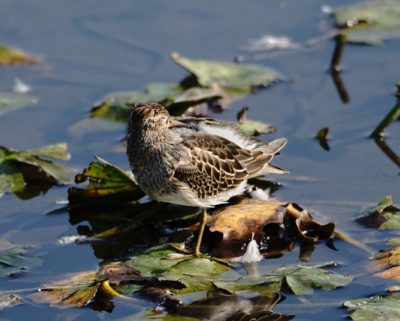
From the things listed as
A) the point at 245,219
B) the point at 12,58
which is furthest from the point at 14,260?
the point at 12,58

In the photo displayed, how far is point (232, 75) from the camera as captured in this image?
428 inches

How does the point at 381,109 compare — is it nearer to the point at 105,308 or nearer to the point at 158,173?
the point at 158,173

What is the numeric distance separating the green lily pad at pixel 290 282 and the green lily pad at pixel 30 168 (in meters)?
2.37

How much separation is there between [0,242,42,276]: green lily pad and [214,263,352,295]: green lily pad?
1.46m

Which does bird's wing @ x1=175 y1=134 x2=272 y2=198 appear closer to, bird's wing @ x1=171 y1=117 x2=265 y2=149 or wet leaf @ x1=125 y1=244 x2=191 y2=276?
bird's wing @ x1=171 y1=117 x2=265 y2=149

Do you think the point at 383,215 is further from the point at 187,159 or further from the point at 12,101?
the point at 12,101

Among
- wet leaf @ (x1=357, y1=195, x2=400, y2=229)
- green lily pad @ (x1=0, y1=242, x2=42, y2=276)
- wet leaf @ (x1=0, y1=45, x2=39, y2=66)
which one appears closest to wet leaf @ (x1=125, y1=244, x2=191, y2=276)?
green lily pad @ (x1=0, y1=242, x2=42, y2=276)

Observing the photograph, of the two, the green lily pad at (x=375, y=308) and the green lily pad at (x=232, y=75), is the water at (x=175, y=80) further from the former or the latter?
the green lily pad at (x=375, y=308)

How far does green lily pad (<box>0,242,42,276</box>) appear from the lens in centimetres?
768

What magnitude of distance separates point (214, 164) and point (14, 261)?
5.42ft

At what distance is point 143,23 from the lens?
1229cm

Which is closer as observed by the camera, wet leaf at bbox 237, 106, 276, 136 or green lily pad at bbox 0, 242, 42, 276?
green lily pad at bbox 0, 242, 42, 276

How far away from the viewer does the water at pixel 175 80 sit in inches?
322

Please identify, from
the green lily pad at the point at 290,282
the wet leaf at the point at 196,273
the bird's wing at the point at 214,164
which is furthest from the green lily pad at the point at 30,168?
the green lily pad at the point at 290,282
